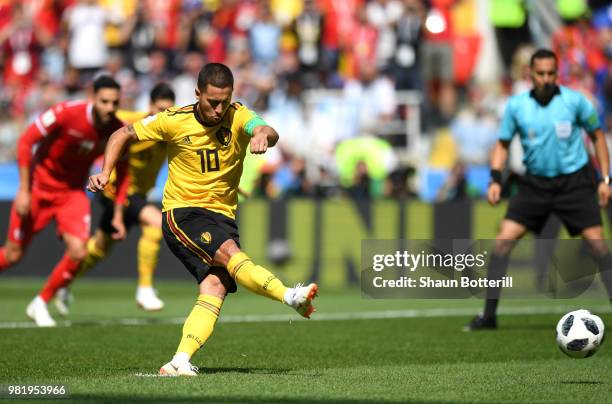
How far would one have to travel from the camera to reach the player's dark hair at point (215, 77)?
8.36 m

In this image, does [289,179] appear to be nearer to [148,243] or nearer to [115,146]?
[148,243]

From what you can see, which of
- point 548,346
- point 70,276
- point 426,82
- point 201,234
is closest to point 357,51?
point 426,82

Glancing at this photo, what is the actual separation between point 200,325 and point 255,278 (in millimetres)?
530

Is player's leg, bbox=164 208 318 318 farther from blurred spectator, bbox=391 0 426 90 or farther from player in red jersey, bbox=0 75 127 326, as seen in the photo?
blurred spectator, bbox=391 0 426 90

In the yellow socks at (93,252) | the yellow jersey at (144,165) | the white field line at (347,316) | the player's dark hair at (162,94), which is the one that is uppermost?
the player's dark hair at (162,94)

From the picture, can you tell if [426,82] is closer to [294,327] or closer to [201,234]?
[294,327]

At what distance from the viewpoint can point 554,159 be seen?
1201cm

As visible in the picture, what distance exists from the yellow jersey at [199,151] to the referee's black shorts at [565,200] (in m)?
4.19

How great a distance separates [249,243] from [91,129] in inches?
302

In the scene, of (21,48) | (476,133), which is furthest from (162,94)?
(21,48)

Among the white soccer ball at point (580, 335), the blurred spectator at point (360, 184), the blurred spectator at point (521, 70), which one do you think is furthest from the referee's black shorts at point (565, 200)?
the blurred spectator at point (521, 70)

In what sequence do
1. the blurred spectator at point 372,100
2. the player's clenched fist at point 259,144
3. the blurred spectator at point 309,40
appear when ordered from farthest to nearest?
1. the blurred spectator at point 309,40
2. the blurred spectator at point 372,100
3. the player's clenched fist at point 259,144

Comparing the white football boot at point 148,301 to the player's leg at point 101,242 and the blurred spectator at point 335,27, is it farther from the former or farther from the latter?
the blurred spectator at point 335,27

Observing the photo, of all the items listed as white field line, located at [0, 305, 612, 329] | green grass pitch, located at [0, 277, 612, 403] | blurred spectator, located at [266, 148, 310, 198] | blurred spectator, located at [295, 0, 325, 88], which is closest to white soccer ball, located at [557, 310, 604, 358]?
green grass pitch, located at [0, 277, 612, 403]
